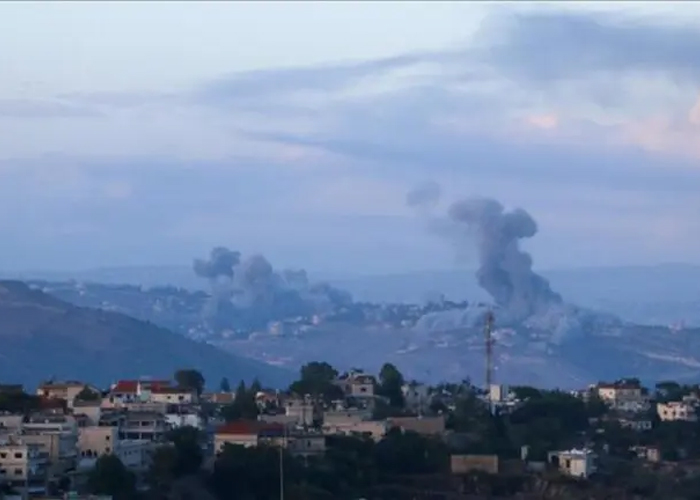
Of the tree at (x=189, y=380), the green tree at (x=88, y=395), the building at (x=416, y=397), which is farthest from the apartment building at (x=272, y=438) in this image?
the tree at (x=189, y=380)

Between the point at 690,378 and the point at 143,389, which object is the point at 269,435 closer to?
the point at 143,389

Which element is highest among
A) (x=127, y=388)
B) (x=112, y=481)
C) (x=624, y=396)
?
Result: (x=624, y=396)

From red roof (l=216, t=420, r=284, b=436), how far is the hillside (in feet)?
169

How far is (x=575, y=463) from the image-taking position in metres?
44.4

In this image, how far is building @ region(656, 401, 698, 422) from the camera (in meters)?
54.0

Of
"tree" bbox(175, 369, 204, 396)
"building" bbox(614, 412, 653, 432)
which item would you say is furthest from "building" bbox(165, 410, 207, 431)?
"building" bbox(614, 412, 653, 432)

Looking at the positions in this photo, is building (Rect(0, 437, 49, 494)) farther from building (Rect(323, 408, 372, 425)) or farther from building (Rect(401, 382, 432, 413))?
building (Rect(401, 382, 432, 413))

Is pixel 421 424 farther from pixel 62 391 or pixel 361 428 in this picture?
pixel 62 391

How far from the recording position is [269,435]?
42.5 metres

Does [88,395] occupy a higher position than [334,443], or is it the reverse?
[88,395]

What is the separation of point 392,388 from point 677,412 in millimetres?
6101

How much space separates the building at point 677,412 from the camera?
53969 millimetres

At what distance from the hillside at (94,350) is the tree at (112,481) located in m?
58.4

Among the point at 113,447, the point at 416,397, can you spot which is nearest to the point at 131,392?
the point at 416,397
